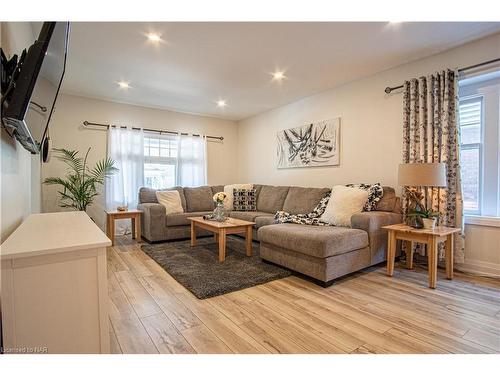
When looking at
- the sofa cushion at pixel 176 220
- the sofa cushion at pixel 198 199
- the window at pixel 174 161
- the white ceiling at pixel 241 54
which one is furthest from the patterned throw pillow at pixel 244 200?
the white ceiling at pixel 241 54

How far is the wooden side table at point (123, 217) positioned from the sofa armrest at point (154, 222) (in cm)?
17

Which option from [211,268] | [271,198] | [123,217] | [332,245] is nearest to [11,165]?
[211,268]

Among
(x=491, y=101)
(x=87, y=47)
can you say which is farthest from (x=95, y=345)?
(x=491, y=101)

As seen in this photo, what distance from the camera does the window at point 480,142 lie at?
257cm

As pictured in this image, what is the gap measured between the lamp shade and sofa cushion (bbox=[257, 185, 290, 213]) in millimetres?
2000

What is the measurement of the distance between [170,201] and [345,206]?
269 cm

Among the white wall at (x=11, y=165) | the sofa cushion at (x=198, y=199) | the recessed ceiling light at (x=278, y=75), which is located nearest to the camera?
the white wall at (x=11, y=165)

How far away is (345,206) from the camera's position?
2.95 metres

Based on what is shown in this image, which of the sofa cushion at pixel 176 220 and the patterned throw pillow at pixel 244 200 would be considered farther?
the patterned throw pillow at pixel 244 200

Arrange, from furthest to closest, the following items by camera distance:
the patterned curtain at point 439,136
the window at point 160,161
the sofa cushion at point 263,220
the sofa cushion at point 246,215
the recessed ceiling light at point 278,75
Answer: the window at point 160,161
the sofa cushion at point 246,215
the sofa cushion at point 263,220
the recessed ceiling light at point 278,75
the patterned curtain at point 439,136

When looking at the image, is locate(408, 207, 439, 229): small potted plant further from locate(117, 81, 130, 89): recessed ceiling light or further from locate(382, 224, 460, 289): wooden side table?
locate(117, 81, 130, 89): recessed ceiling light

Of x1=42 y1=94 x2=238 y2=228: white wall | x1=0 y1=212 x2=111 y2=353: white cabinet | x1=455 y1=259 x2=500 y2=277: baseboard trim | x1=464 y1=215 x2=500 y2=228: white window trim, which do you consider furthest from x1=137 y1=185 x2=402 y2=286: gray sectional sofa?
x1=0 y1=212 x2=111 y2=353: white cabinet

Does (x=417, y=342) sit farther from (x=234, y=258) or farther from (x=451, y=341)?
(x=234, y=258)

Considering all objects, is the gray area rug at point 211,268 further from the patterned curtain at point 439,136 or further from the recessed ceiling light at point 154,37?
the recessed ceiling light at point 154,37
